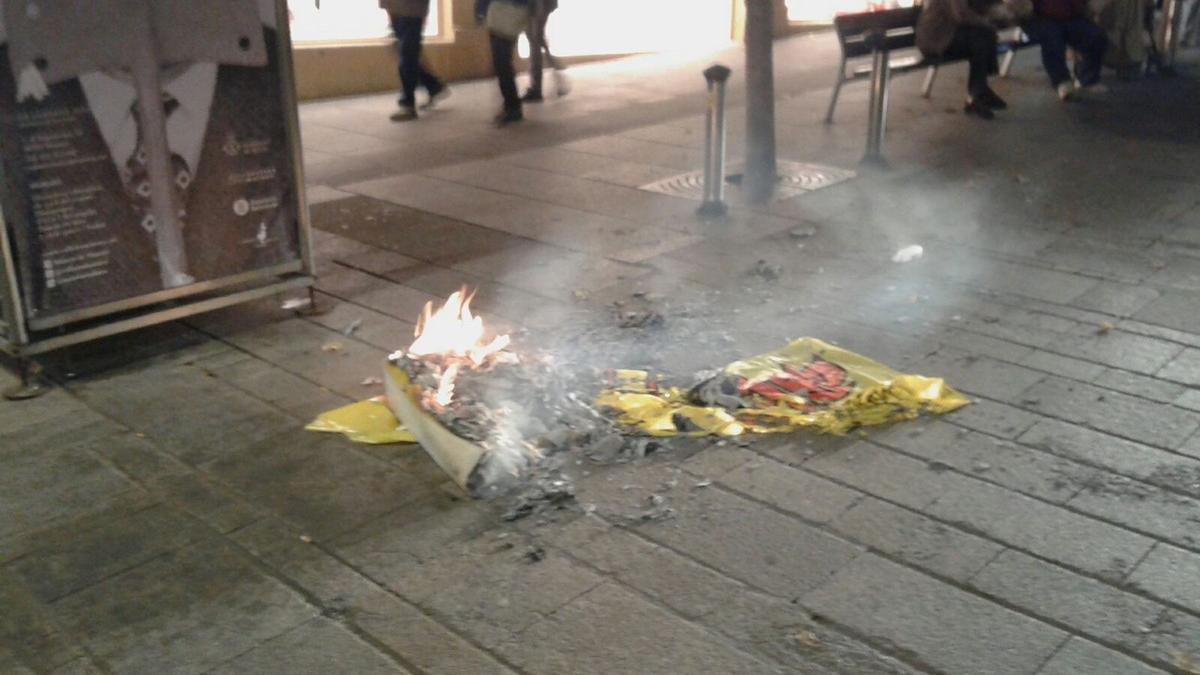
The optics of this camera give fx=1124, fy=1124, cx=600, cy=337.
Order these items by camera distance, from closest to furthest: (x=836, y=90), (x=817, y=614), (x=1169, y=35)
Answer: (x=817, y=614), (x=836, y=90), (x=1169, y=35)

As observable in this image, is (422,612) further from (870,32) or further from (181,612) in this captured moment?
(870,32)

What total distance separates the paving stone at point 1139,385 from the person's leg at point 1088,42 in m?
Result: 8.65

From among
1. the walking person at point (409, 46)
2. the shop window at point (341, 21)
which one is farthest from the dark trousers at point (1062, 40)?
the shop window at point (341, 21)

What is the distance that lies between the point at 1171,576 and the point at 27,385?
15.3 ft

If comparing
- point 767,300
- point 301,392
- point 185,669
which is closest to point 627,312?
point 767,300

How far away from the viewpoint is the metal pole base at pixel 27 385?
4.98 m

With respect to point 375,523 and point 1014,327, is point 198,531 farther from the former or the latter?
point 1014,327

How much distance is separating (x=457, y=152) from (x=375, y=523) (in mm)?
6761

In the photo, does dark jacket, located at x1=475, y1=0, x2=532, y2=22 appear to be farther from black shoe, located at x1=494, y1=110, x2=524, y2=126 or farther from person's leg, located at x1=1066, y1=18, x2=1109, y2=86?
person's leg, located at x1=1066, y1=18, x2=1109, y2=86

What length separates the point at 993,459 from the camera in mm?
4336

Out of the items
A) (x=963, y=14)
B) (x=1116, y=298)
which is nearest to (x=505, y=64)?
(x=963, y=14)

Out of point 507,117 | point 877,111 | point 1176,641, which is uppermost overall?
point 877,111

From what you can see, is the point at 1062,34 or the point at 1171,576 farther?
the point at 1062,34

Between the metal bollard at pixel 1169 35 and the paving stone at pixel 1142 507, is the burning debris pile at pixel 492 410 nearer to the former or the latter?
the paving stone at pixel 1142 507
